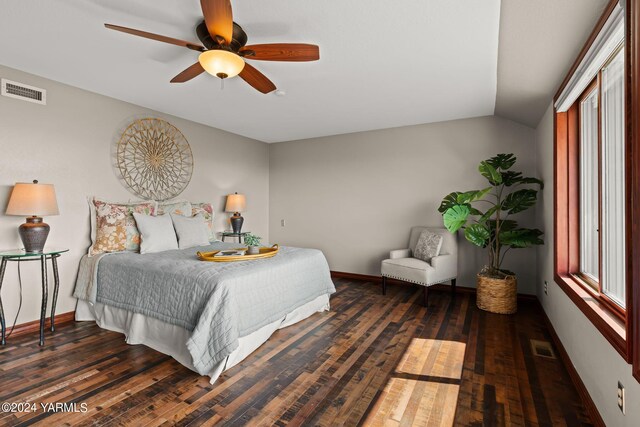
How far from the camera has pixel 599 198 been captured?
209cm

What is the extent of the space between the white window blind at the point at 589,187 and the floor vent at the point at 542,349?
68 centimetres

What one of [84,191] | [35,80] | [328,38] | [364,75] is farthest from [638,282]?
[35,80]

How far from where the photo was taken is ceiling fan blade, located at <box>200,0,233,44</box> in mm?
1652

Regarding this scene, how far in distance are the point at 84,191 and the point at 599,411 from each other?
4.56 metres

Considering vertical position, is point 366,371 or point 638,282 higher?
point 638,282

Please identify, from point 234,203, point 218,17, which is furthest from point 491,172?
point 234,203

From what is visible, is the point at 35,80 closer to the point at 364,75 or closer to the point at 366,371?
the point at 364,75

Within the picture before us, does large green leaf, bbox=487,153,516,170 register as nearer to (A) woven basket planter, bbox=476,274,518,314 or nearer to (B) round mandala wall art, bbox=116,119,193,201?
(A) woven basket planter, bbox=476,274,518,314

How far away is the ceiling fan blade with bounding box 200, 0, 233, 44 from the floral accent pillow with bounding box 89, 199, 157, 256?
7.81 feet

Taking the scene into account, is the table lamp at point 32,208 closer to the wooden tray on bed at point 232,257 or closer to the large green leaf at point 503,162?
the wooden tray on bed at point 232,257

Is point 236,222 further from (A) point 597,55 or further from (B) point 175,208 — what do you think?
(A) point 597,55

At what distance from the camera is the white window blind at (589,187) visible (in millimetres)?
2299

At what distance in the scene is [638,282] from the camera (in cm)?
128

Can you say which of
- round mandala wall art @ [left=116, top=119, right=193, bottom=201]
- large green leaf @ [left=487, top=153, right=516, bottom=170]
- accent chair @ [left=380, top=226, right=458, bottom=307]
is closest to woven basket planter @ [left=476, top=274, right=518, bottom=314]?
accent chair @ [left=380, top=226, right=458, bottom=307]
